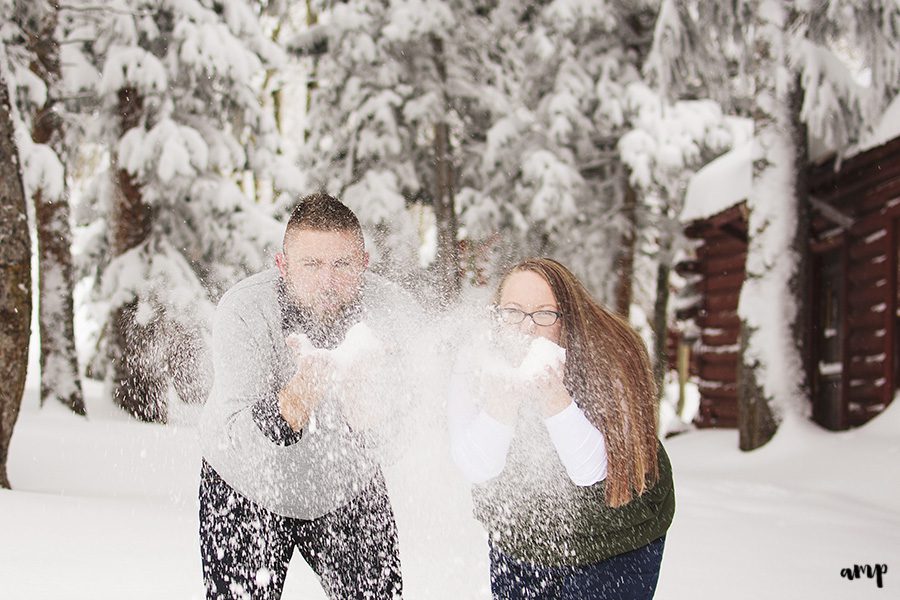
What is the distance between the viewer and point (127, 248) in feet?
45.4

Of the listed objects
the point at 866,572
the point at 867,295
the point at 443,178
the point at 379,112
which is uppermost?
the point at 379,112

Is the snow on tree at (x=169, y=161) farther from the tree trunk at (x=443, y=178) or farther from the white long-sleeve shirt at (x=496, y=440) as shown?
the white long-sleeve shirt at (x=496, y=440)

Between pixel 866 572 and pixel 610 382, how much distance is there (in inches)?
172

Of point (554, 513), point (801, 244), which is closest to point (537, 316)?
point (554, 513)

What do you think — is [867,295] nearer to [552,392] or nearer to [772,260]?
[772,260]

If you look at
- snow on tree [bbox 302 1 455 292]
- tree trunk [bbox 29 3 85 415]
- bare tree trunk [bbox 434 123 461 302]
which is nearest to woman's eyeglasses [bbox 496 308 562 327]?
tree trunk [bbox 29 3 85 415]

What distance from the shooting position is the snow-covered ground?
513 cm

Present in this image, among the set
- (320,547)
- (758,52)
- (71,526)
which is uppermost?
(758,52)

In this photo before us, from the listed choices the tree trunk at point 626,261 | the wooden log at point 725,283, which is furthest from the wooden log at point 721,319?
the tree trunk at point 626,261

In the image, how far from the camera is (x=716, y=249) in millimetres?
17859

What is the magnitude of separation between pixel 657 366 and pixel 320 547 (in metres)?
18.7

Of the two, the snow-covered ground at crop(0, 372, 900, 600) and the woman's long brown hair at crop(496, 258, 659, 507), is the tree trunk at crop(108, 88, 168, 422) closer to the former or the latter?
the snow-covered ground at crop(0, 372, 900, 600)

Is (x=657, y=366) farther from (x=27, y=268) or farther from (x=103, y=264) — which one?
(x=27, y=268)

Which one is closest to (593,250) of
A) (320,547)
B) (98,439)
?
(98,439)
